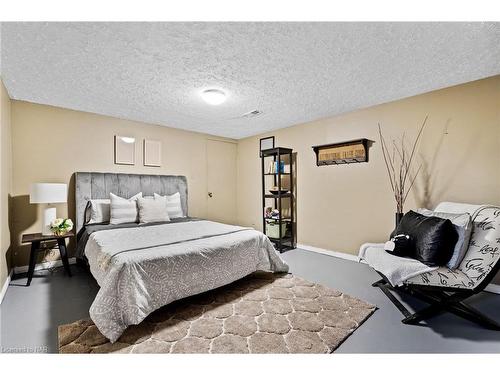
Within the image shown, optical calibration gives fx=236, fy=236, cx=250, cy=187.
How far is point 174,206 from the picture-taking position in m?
4.05

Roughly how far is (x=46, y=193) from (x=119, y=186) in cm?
97

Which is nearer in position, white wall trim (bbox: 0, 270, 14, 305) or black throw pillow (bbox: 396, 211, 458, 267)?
black throw pillow (bbox: 396, 211, 458, 267)

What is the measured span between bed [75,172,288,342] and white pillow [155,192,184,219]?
70cm

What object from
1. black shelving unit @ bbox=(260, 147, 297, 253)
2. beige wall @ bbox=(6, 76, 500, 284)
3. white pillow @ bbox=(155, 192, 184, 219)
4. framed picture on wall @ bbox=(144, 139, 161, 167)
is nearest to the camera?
beige wall @ bbox=(6, 76, 500, 284)

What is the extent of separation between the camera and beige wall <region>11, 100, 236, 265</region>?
3.07 meters

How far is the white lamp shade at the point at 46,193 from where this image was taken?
2.82 m

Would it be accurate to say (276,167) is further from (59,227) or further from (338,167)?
(59,227)

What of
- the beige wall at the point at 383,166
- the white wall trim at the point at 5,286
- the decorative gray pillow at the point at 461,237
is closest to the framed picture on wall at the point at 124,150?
the white wall trim at the point at 5,286

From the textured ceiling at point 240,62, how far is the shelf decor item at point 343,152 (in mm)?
568

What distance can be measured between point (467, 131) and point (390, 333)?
236 cm

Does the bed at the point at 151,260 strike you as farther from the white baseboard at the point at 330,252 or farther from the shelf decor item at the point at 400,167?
the shelf decor item at the point at 400,167

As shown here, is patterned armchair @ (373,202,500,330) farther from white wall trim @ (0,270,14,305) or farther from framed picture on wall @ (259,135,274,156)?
white wall trim @ (0,270,14,305)

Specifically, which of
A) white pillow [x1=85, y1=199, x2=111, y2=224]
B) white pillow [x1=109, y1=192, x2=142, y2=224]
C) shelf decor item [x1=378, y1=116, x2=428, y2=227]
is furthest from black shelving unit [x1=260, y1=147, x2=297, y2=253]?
white pillow [x1=85, y1=199, x2=111, y2=224]
